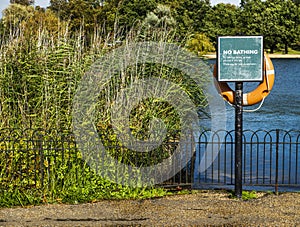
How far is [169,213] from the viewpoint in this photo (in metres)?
6.22

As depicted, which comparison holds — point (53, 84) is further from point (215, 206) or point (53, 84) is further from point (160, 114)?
point (215, 206)

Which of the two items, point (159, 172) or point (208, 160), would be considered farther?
point (208, 160)

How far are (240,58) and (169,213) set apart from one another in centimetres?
198

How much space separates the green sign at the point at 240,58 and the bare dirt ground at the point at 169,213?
1.44 meters

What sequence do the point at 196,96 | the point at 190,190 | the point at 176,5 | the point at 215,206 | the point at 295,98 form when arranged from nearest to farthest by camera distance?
the point at 215,206 → the point at 190,190 → the point at 196,96 → the point at 295,98 → the point at 176,5

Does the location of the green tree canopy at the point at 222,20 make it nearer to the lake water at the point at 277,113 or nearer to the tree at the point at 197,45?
the lake water at the point at 277,113

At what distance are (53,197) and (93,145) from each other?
809mm

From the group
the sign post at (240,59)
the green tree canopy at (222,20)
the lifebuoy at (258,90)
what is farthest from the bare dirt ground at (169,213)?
the green tree canopy at (222,20)

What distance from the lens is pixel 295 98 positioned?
22.1 m

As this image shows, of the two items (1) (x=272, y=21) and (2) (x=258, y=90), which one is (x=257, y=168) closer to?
A: (2) (x=258, y=90)

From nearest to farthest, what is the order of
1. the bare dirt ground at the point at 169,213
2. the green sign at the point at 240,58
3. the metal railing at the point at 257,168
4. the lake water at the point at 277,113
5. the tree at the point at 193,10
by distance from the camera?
1. the bare dirt ground at the point at 169,213
2. the green sign at the point at 240,58
3. the metal railing at the point at 257,168
4. the lake water at the point at 277,113
5. the tree at the point at 193,10

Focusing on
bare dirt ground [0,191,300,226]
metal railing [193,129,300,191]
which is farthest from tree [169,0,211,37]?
bare dirt ground [0,191,300,226]

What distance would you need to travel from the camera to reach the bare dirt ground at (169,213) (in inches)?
232

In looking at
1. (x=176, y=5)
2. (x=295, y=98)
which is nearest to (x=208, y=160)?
(x=295, y=98)
